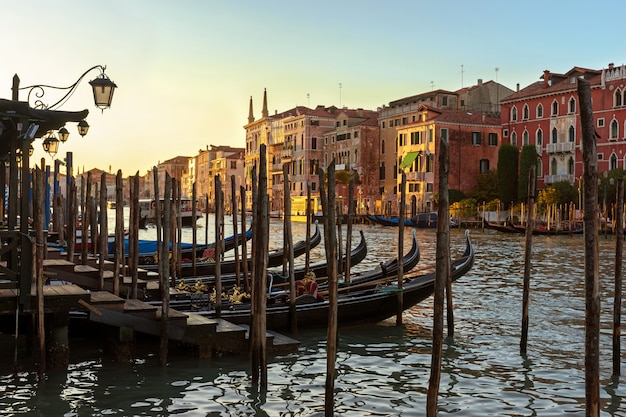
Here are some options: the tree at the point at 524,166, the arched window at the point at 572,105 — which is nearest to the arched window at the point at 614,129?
the arched window at the point at 572,105

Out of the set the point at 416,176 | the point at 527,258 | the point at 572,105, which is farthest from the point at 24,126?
the point at 416,176

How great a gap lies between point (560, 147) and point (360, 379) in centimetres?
2569

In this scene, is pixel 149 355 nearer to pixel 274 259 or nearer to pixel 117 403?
pixel 117 403

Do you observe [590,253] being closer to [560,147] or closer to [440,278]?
[440,278]

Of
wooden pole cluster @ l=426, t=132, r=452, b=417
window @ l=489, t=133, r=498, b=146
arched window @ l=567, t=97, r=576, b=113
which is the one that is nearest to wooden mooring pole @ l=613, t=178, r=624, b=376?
wooden pole cluster @ l=426, t=132, r=452, b=417

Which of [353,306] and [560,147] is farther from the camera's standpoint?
[560,147]

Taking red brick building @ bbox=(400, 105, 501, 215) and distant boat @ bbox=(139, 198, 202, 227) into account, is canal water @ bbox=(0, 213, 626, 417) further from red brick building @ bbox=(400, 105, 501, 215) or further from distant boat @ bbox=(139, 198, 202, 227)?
distant boat @ bbox=(139, 198, 202, 227)

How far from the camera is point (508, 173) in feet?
98.4

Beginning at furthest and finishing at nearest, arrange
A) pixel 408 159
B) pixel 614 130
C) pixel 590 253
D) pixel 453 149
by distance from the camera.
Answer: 1. pixel 408 159
2. pixel 453 149
3. pixel 614 130
4. pixel 590 253

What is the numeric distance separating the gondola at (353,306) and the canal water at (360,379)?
0.42 feet

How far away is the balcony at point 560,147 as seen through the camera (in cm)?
2844

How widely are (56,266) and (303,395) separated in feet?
9.12

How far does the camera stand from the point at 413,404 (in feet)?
15.4

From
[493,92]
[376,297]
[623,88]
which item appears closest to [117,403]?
[376,297]
